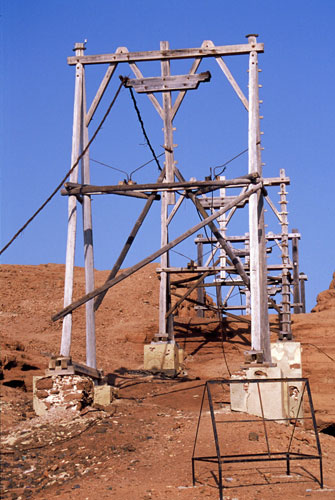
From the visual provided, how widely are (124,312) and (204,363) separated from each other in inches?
305

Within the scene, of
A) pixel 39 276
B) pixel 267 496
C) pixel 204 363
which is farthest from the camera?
pixel 39 276

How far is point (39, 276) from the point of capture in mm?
34062

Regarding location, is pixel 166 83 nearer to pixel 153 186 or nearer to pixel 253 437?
pixel 153 186

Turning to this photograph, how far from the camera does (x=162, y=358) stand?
60.5 feet

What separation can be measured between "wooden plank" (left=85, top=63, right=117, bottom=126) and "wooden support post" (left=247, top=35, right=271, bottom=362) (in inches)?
105

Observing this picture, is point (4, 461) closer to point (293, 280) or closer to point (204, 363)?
point (204, 363)

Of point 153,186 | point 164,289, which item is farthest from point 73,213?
point 164,289

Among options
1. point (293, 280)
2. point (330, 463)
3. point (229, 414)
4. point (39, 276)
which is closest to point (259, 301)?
point (229, 414)

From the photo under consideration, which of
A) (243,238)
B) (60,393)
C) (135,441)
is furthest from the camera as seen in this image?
(243,238)

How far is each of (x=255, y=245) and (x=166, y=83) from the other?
3.53 meters

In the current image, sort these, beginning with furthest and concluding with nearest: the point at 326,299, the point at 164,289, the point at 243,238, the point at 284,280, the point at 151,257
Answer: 1. the point at 326,299
2. the point at 243,238
3. the point at 284,280
4. the point at 164,289
5. the point at 151,257

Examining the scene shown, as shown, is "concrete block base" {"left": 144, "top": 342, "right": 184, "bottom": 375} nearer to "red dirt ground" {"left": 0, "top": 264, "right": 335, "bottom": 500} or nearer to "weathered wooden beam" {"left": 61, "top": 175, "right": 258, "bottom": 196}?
"red dirt ground" {"left": 0, "top": 264, "right": 335, "bottom": 500}

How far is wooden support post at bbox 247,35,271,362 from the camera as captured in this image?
13.0 m

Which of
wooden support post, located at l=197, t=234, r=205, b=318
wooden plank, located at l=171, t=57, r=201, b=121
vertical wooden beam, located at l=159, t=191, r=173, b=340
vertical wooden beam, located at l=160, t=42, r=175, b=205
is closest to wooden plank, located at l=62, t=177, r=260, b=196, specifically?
wooden plank, located at l=171, t=57, r=201, b=121
